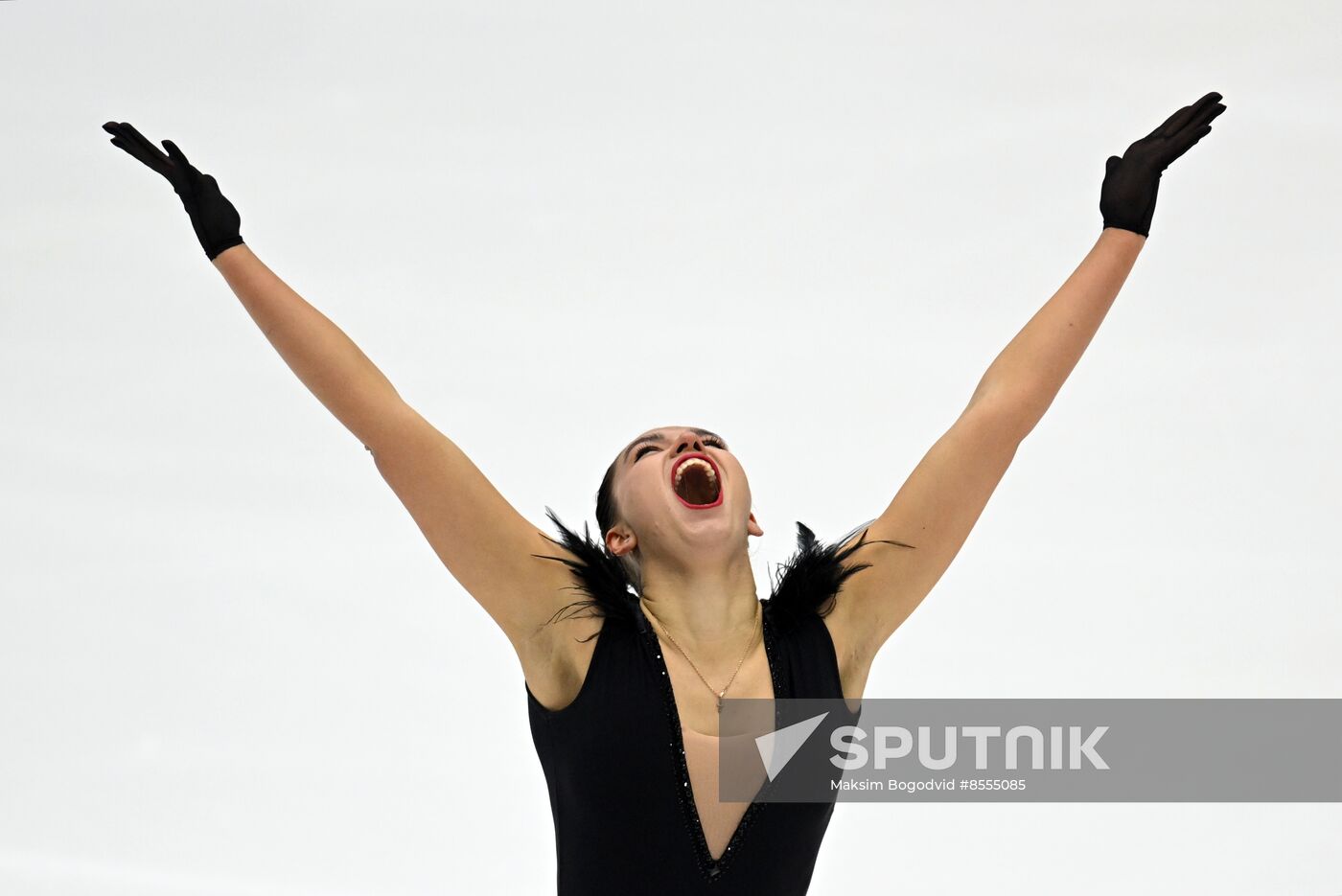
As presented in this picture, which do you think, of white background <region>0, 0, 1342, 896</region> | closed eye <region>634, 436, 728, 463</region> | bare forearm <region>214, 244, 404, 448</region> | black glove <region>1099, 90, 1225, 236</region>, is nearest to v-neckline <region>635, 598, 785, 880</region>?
closed eye <region>634, 436, 728, 463</region>

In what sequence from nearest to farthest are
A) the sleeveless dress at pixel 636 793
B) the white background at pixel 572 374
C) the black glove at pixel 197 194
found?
the sleeveless dress at pixel 636 793
the black glove at pixel 197 194
the white background at pixel 572 374

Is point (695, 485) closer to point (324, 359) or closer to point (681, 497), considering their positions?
point (681, 497)

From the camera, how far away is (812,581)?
8.71 ft

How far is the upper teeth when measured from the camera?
107 inches

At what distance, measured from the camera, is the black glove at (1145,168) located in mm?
2875

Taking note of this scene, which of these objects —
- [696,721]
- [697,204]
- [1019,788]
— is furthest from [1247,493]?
[696,721]

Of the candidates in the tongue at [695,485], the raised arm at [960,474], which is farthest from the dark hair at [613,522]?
the raised arm at [960,474]

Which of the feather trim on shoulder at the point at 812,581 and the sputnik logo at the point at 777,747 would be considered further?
the feather trim on shoulder at the point at 812,581

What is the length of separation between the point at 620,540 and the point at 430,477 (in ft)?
1.36

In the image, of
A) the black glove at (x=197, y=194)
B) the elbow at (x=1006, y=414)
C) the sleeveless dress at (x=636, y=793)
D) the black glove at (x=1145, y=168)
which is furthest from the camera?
the black glove at (x=1145, y=168)

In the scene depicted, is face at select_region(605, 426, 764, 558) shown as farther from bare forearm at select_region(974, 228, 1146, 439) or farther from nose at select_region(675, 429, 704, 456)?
bare forearm at select_region(974, 228, 1146, 439)

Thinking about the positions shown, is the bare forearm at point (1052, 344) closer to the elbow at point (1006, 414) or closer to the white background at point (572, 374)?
the elbow at point (1006, 414)

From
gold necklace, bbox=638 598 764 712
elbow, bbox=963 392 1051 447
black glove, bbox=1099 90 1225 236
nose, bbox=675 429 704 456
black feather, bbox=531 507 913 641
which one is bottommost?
gold necklace, bbox=638 598 764 712

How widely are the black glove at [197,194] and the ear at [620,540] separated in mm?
771
